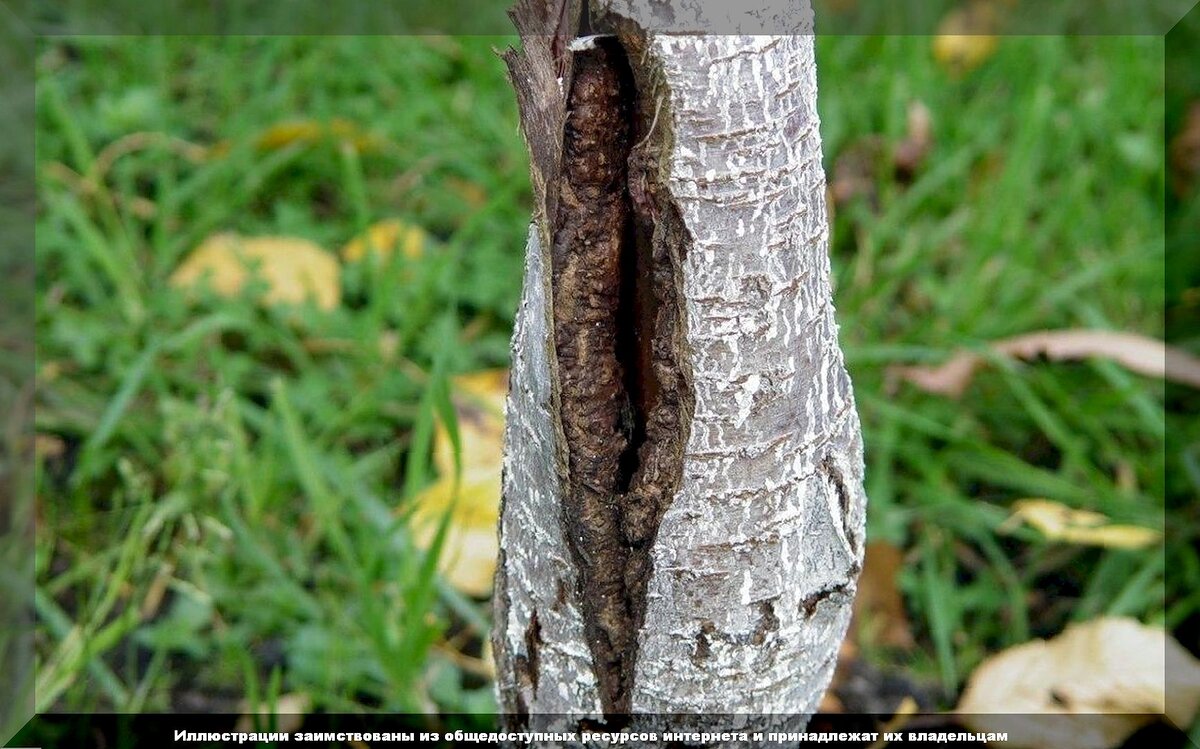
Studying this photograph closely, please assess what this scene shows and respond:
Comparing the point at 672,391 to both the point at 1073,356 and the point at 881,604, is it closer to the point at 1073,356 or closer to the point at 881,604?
the point at 881,604

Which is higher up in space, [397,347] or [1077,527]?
[397,347]

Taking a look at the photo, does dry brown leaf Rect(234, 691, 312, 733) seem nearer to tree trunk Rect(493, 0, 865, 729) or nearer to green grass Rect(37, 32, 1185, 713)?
green grass Rect(37, 32, 1185, 713)

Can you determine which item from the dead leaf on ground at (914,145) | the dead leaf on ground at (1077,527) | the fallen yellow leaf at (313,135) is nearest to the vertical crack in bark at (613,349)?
the dead leaf on ground at (1077,527)

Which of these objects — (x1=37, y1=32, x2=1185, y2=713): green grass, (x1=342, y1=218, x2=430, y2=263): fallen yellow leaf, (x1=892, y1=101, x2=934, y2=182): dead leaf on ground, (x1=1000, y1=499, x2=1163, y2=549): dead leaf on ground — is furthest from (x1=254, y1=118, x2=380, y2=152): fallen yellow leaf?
(x1=1000, y1=499, x2=1163, y2=549): dead leaf on ground

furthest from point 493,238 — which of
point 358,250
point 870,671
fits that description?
point 870,671

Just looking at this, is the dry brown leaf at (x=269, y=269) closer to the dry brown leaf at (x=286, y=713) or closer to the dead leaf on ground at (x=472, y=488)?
the dead leaf on ground at (x=472, y=488)

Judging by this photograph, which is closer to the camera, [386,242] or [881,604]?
[881,604]

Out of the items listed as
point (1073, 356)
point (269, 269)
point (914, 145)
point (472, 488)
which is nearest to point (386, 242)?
point (269, 269)
